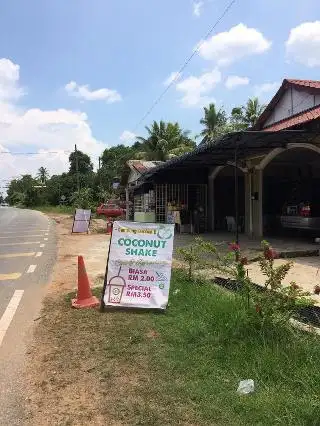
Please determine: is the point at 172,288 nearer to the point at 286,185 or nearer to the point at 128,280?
the point at 128,280

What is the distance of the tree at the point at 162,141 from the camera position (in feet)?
158

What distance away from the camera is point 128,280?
7148mm

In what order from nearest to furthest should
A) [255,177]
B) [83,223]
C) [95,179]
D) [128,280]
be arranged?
1. [128,280]
2. [255,177]
3. [83,223]
4. [95,179]

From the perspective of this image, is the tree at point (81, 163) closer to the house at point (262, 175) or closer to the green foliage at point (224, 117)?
the green foliage at point (224, 117)

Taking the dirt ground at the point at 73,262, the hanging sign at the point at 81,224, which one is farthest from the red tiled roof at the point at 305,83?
the hanging sign at the point at 81,224

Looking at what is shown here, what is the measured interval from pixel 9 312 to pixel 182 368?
3632 millimetres

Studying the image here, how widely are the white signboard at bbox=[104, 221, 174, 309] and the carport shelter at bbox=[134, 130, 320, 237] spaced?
5.03m

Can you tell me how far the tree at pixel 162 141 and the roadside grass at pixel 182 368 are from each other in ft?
137

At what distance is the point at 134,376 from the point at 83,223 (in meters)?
19.9

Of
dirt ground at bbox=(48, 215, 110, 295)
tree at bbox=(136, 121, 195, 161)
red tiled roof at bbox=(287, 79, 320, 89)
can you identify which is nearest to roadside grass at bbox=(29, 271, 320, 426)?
dirt ground at bbox=(48, 215, 110, 295)

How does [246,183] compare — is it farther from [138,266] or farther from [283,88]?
[138,266]

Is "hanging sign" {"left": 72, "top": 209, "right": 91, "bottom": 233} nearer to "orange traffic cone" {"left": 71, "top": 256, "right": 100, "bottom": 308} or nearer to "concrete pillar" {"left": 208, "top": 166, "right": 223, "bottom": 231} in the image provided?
"concrete pillar" {"left": 208, "top": 166, "right": 223, "bottom": 231}

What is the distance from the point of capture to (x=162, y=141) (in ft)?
A: 158

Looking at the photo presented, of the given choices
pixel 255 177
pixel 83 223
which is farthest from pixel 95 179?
pixel 255 177
